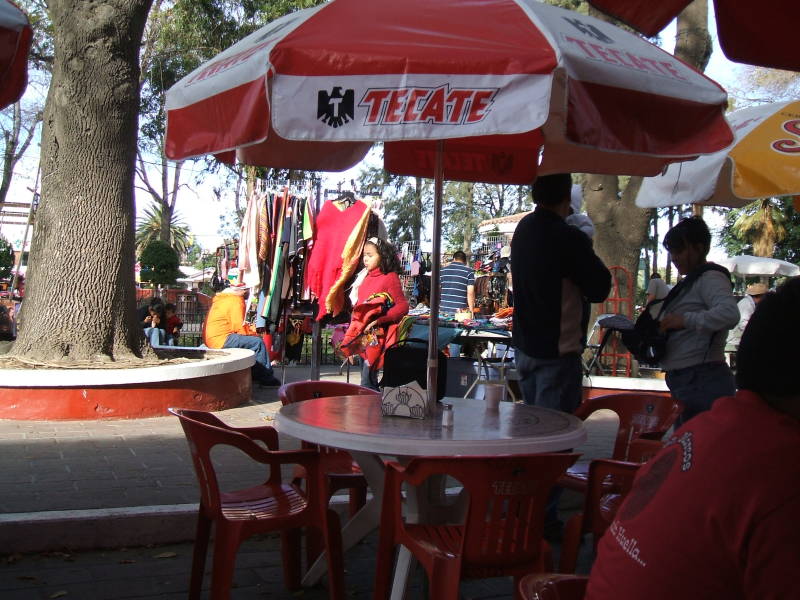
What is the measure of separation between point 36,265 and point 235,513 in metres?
6.17

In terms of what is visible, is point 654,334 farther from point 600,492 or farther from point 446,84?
point 446,84

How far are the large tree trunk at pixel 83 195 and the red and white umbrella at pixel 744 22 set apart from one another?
6479 mm

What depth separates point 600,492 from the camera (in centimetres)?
346

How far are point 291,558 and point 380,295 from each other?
381 cm

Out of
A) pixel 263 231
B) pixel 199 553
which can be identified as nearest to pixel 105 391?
pixel 263 231

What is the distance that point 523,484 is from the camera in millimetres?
2791

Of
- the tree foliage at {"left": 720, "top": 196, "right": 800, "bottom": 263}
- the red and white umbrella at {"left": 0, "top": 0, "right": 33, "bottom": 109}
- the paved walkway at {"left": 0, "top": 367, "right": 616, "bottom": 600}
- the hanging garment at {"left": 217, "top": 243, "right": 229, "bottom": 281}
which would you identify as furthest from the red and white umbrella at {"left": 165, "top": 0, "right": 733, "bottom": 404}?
the tree foliage at {"left": 720, "top": 196, "right": 800, "bottom": 263}

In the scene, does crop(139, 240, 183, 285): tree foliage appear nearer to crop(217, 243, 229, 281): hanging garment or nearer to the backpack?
crop(217, 243, 229, 281): hanging garment

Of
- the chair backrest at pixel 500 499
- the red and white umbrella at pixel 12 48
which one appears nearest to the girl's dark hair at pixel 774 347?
the chair backrest at pixel 500 499

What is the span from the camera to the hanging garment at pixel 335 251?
870 centimetres

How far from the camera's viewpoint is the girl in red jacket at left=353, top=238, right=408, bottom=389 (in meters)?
7.52

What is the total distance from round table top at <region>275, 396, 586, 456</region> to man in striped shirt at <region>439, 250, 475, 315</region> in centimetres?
770

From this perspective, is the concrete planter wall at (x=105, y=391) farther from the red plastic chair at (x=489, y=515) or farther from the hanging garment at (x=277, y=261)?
the red plastic chair at (x=489, y=515)

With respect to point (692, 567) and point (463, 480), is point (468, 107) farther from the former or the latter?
point (692, 567)
